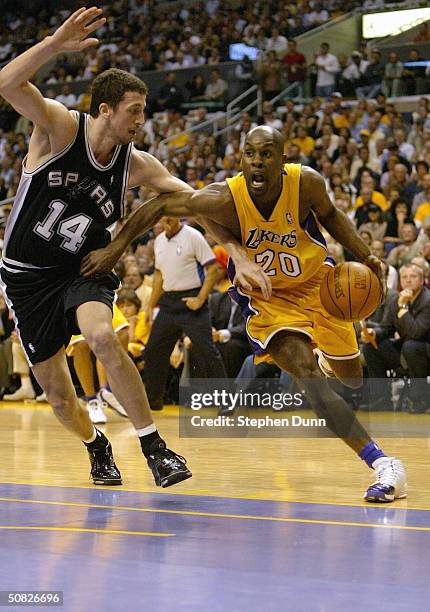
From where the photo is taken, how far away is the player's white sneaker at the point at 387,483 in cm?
453

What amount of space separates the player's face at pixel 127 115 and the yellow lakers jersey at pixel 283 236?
60 cm

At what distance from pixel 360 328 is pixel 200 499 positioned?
4.86 metres

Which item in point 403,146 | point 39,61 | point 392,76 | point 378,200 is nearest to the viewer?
point 39,61

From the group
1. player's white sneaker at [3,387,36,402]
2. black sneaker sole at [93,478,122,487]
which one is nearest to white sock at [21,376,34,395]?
player's white sneaker at [3,387,36,402]

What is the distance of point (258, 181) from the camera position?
493cm

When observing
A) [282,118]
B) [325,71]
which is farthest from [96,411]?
[325,71]

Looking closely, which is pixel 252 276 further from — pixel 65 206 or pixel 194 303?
pixel 194 303

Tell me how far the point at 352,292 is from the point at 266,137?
848mm

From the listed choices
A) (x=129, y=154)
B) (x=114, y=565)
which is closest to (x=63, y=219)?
(x=129, y=154)

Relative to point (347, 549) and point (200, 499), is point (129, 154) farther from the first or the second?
point (347, 549)

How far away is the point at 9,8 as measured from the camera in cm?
2522

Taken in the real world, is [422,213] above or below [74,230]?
below

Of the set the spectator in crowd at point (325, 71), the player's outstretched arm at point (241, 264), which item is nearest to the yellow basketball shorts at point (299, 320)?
the player's outstretched arm at point (241, 264)

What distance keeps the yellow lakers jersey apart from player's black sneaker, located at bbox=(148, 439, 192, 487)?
1076 millimetres
